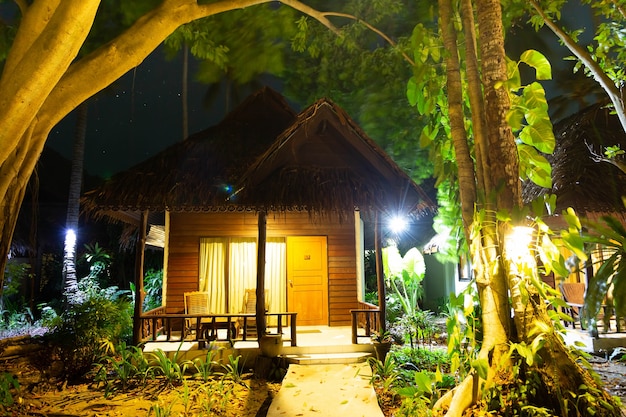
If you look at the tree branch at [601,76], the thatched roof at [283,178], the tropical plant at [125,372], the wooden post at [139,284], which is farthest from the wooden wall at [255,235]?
the tree branch at [601,76]

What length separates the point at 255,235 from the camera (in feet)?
33.4

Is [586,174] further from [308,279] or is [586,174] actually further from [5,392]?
[5,392]

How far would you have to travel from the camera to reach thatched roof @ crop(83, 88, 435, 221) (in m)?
7.96

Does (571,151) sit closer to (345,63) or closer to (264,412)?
(345,63)

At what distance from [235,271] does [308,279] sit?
1.80m

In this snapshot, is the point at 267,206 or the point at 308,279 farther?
the point at 308,279

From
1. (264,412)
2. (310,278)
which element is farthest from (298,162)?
(264,412)

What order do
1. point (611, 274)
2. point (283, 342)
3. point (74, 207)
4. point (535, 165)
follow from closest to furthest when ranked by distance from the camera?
point (611, 274) < point (535, 165) < point (283, 342) < point (74, 207)

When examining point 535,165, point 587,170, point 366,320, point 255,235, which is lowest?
point 366,320

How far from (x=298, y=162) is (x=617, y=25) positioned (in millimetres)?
5781

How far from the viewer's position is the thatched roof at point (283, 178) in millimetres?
7965

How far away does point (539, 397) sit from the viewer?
11.0 feet

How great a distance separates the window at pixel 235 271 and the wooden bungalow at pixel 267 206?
2 cm

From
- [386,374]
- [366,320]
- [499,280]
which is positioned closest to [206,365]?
[386,374]
